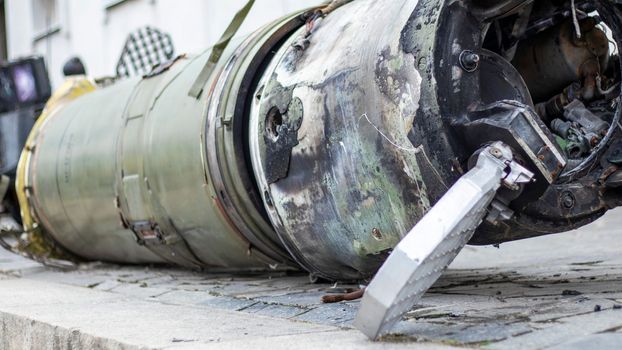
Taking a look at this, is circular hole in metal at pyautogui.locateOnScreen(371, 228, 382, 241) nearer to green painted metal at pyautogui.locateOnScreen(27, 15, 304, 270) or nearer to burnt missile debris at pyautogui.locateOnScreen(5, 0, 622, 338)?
burnt missile debris at pyautogui.locateOnScreen(5, 0, 622, 338)

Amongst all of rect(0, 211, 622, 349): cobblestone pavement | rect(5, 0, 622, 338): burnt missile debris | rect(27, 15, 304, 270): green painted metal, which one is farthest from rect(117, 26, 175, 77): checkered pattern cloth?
rect(5, 0, 622, 338): burnt missile debris

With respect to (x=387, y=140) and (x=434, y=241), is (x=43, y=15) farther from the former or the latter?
(x=434, y=241)

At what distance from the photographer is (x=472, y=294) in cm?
303

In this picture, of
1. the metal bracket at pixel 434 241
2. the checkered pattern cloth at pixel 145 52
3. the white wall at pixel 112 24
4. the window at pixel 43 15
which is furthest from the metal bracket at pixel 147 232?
the window at pixel 43 15

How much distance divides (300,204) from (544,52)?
0.90 meters

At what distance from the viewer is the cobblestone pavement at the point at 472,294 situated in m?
2.20

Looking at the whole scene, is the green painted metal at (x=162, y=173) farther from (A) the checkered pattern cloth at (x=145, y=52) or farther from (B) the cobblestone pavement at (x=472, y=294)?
(A) the checkered pattern cloth at (x=145, y=52)

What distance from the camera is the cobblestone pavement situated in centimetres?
220

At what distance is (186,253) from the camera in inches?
167

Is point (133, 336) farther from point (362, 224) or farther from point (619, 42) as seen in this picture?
point (619, 42)

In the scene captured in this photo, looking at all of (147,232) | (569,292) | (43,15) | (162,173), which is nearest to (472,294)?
(569,292)

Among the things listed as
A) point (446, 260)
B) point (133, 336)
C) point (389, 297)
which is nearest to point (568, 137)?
point (446, 260)

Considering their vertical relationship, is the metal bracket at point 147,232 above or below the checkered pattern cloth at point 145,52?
below

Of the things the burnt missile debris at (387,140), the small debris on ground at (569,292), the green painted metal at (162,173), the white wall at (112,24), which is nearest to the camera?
the burnt missile debris at (387,140)
